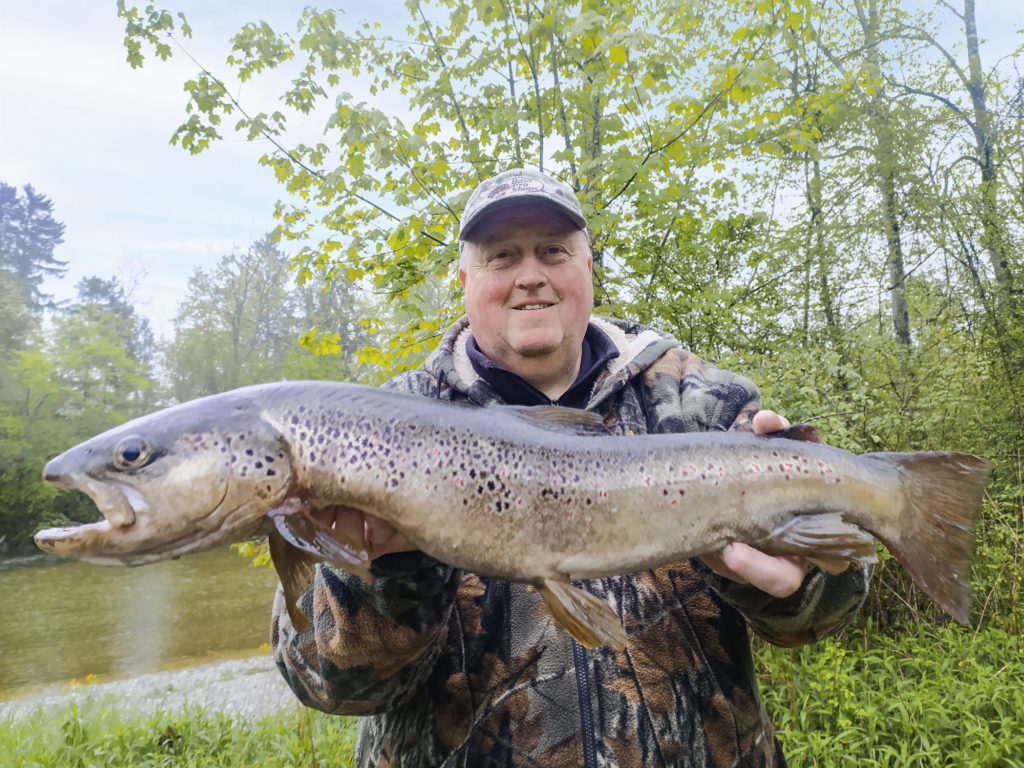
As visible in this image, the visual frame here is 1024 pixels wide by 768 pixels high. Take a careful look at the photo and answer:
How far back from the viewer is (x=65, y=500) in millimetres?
23734

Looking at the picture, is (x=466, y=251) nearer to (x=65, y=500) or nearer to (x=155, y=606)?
(x=155, y=606)

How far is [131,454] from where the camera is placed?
4.78 feet

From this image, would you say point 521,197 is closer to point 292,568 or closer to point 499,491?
point 499,491

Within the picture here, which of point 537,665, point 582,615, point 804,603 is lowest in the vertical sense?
point 537,665

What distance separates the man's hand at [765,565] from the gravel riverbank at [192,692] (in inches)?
240

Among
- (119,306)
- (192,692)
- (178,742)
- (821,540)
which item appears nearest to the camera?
(821,540)

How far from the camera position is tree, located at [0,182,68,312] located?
168 ft

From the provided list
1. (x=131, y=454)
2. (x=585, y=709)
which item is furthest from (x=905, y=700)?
(x=131, y=454)

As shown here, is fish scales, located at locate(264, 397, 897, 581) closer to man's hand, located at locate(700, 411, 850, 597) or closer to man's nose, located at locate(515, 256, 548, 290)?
man's hand, located at locate(700, 411, 850, 597)

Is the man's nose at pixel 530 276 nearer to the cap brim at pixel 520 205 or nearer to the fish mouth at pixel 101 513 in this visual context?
the cap brim at pixel 520 205

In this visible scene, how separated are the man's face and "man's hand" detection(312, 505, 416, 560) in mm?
988

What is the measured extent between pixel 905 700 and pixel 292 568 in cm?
461

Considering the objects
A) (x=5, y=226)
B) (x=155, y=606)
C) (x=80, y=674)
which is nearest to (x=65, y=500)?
(x=155, y=606)

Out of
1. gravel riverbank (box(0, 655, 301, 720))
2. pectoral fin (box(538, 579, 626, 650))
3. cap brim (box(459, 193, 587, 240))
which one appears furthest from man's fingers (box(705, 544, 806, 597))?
gravel riverbank (box(0, 655, 301, 720))
